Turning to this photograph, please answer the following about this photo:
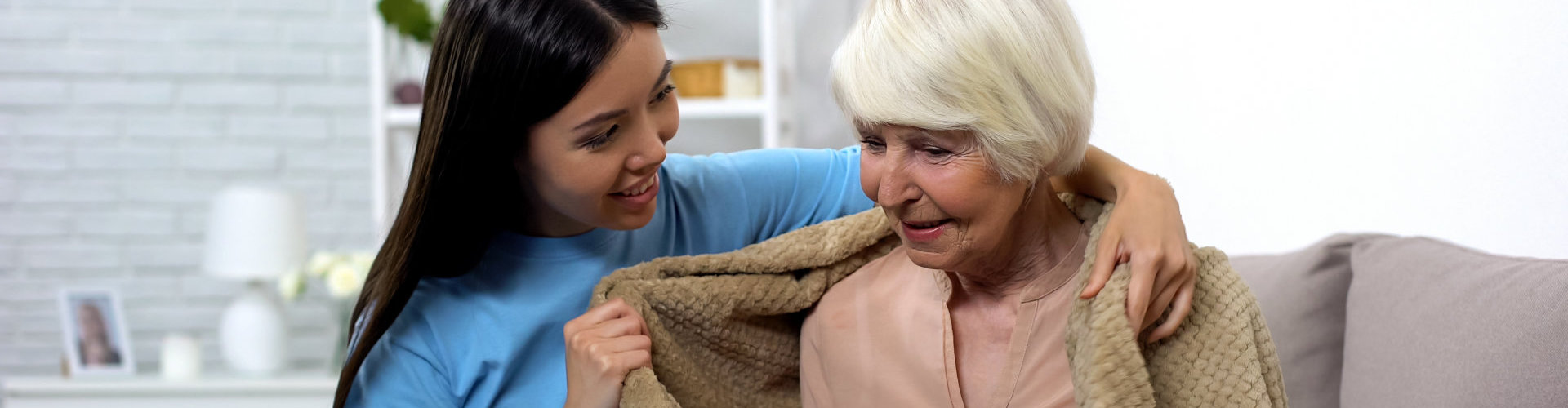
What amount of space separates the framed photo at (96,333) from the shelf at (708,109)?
111 cm

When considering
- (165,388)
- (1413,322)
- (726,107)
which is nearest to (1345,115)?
(1413,322)

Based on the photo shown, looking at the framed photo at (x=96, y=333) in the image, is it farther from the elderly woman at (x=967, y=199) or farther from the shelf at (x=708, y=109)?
the elderly woman at (x=967, y=199)

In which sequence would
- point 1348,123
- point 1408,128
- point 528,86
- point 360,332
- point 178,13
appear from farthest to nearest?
point 178,13, point 1348,123, point 1408,128, point 360,332, point 528,86

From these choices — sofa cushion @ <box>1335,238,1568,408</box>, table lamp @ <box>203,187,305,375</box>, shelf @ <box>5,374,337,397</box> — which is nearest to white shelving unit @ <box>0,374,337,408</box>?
shelf @ <box>5,374,337,397</box>

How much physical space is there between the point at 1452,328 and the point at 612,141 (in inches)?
35.6

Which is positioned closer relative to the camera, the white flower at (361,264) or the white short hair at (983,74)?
the white short hair at (983,74)

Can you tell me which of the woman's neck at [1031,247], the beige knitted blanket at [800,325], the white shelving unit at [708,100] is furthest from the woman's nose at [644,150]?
the white shelving unit at [708,100]

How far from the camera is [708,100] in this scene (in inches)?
109

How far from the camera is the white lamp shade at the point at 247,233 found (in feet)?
9.76

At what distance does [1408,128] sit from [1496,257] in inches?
11.9

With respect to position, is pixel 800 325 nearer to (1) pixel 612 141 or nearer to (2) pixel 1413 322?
(1) pixel 612 141

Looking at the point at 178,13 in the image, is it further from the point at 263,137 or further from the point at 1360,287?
the point at 1360,287

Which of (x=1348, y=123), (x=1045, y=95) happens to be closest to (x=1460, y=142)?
(x=1348, y=123)

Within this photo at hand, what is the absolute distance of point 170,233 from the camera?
3455 mm
